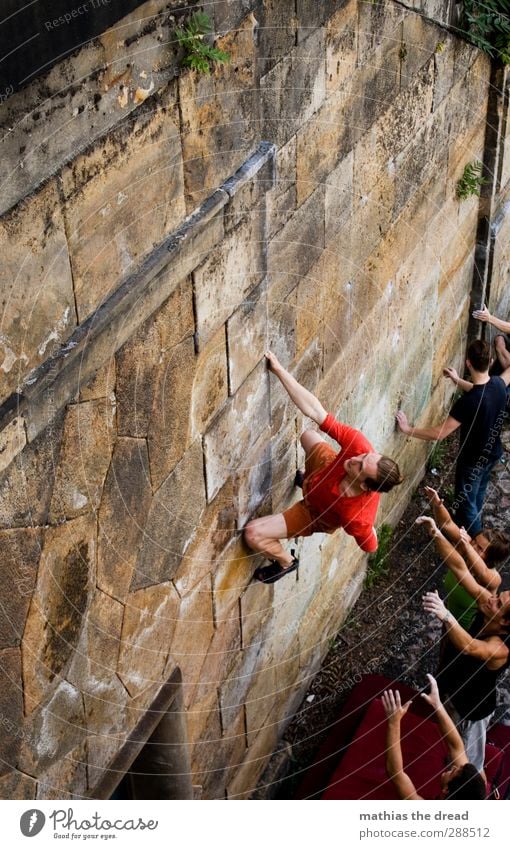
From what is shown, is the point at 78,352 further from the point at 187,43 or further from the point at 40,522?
the point at 187,43

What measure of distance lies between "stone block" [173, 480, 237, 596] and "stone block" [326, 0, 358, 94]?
7.07 ft

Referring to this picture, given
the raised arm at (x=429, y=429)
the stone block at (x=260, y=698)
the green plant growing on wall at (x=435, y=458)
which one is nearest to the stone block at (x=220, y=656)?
the stone block at (x=260, y=698)

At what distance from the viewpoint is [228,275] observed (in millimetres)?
4938

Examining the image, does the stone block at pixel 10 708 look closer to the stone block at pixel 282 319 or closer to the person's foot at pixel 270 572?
the person's foot at pixel 270 572

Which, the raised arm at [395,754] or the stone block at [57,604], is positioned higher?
the stone block at [57,604]

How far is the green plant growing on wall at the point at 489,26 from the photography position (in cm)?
766

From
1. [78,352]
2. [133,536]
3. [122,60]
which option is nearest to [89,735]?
[133,536]

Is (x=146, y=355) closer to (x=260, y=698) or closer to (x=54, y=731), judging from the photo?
(x=54, y=731)

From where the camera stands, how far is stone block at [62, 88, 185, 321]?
3.78 m

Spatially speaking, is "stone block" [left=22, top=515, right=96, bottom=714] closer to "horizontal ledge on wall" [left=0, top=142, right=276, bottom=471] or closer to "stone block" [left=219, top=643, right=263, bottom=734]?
"horizontal ledge on wall" [left=0, top=142, right=276, bottom=471]

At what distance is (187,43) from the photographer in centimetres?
418

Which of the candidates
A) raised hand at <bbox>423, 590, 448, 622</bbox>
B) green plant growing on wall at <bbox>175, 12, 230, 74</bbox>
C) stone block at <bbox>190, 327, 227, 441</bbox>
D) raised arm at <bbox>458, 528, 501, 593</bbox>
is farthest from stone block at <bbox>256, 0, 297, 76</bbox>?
raised arm at <bbox>458, 528, 501, 593</bbox>

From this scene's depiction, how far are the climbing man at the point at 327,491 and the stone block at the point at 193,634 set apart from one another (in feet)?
1.50

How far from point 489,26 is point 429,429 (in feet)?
9.46
